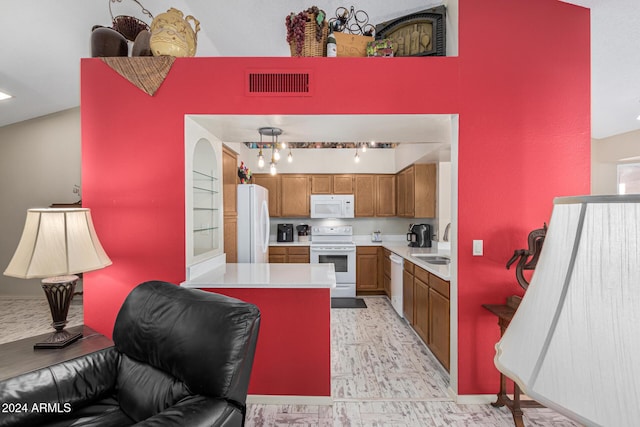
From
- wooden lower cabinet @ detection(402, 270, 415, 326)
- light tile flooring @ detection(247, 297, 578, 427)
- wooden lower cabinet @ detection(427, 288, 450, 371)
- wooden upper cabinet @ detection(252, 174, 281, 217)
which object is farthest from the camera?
wooden upper cabinet @ detection(252, 174, 281, 217)

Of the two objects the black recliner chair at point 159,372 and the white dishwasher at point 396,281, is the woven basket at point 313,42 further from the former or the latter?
the white dishwasher at point 396,281

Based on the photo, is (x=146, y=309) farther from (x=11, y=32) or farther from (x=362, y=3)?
(x=11, y=32)

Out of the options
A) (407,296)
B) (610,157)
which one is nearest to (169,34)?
(407,296)

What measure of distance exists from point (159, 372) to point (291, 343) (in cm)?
108

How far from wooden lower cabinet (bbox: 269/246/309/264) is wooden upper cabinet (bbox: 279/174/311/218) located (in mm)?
642

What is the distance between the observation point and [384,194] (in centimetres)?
552

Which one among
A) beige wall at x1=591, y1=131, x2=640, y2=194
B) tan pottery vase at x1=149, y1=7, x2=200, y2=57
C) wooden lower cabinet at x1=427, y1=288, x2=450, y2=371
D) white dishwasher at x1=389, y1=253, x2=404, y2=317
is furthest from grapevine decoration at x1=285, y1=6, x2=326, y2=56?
beige wall at x1=591, y1=131, x2=640, y2=194

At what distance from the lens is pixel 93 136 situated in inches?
90.0

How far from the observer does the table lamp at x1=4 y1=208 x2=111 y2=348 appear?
Answer: 5.47 ft

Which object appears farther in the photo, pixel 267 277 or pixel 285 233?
pixel 285 233

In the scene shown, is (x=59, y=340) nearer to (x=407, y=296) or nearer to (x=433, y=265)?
(x=433, y=265)

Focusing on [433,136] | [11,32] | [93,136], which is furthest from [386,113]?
[11,32]

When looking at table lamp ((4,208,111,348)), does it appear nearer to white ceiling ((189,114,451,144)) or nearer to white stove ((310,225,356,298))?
white ceiling ((189,114,451,144))

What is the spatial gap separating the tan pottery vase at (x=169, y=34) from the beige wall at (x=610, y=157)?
5.48m
